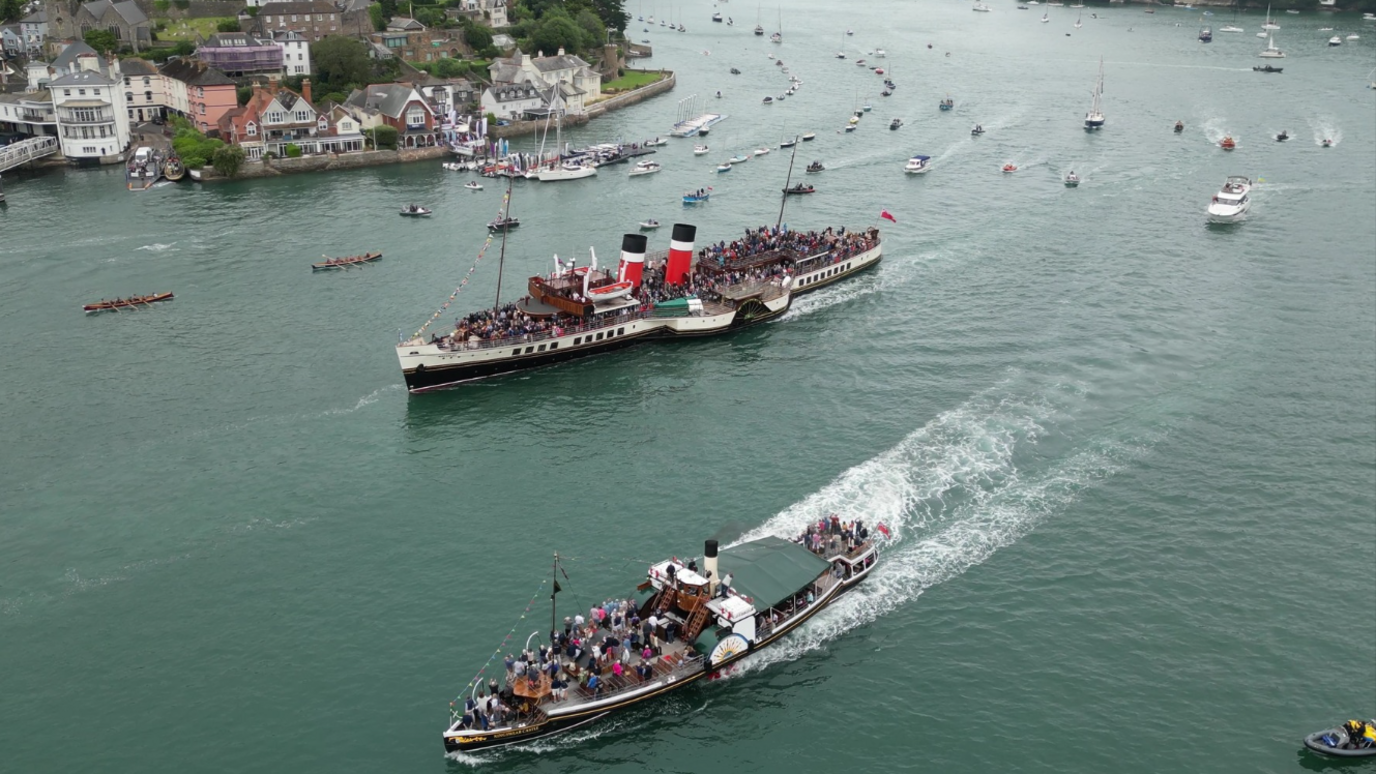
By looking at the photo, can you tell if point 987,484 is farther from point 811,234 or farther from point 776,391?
point 811,234

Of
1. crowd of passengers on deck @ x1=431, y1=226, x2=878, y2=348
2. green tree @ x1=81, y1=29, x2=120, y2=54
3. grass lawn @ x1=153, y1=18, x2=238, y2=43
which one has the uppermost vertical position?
grass lawn @ x1=153, y1=18, x2=238, y2=43

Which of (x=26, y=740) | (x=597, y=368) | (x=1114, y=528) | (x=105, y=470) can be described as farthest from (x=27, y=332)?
(x=1114, y=528)

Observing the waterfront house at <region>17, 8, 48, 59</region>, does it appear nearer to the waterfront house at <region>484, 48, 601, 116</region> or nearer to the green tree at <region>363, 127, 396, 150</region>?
the waterfront house at <region>484, 48, 601, 116</region>

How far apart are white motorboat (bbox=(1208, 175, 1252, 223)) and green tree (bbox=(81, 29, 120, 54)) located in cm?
15833

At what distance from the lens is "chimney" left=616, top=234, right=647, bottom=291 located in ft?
300

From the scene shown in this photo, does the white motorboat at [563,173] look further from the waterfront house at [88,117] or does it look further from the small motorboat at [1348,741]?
the small motorboat at [1348,741]

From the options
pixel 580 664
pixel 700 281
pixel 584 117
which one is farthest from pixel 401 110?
pixel 580 664

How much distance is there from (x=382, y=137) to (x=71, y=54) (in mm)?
46344

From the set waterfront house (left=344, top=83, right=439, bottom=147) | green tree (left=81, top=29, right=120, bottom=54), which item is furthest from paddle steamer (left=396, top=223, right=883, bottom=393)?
green tree (left=81, top=29, right=120, bottom=54)

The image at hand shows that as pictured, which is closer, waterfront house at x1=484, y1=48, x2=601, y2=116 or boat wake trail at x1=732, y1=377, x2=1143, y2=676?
boat wake trail at x1=732, y1=377, x2=1143, y2=676

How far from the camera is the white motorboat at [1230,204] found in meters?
118

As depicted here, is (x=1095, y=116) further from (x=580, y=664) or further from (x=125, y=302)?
(x=580, y=664)

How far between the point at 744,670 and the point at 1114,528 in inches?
959

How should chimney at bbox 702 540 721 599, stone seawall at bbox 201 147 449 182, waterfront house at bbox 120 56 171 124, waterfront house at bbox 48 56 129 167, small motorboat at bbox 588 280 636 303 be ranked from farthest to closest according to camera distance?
waterfront house at bbox 120 56 171 124
waterfront house at bbox 48 56 129 167
stone seawall at bbox 201 147 449 182
small motorboat at bbox 588 280 636 303
chimney at bbox 702 540 721 599
